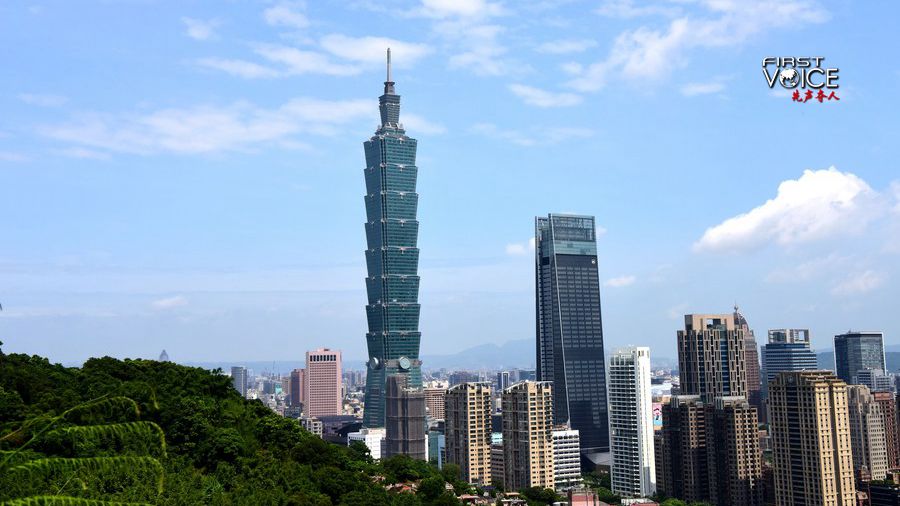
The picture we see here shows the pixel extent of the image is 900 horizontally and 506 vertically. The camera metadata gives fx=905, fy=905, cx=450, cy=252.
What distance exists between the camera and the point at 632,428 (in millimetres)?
86375

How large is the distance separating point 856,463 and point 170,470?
247 feet

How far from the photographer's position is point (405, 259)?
5207 inches

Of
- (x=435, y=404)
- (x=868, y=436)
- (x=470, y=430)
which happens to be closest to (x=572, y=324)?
(x=435, y=404)

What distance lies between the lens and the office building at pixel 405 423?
106 metres

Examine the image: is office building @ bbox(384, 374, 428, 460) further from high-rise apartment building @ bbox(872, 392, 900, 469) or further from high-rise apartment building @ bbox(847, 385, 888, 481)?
high-rise apartment building @ bbox(872, 392, 900, 469)

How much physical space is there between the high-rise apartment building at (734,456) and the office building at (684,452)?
2.44ft

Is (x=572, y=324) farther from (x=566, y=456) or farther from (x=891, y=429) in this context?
(x=891, y=429)

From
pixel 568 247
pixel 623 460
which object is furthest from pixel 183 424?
pixel 568 247

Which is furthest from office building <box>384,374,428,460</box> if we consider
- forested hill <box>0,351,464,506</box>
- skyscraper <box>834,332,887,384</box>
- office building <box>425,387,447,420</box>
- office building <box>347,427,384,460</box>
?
skyscraper <box>834,332,887,384</box>

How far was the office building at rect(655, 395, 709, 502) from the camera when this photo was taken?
78188mm

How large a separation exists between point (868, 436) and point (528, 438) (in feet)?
105

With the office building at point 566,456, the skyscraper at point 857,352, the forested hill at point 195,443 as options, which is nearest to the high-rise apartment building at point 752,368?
the skyscraper at point 857,352

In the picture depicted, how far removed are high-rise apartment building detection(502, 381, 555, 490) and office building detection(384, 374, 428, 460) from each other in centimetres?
2425

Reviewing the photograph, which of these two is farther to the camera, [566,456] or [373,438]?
[373,438]
